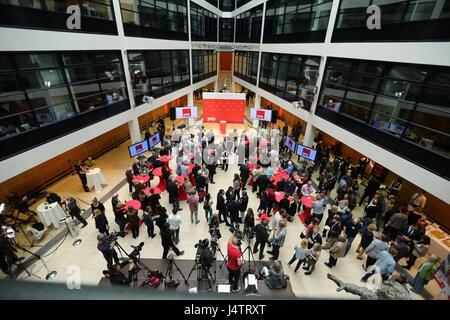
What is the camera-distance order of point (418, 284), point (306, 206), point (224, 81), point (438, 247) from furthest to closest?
point (224, 81) → point (306, 206) → point (438, 247) → point (418, 284)

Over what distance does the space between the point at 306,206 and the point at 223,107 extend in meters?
10.8

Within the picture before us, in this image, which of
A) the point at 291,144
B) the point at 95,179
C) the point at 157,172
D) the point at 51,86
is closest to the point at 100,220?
the point at 157,172

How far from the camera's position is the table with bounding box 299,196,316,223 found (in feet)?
29.2

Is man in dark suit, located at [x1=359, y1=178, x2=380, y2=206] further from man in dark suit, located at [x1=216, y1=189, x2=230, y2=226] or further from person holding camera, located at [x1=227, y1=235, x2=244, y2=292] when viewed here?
person holding camera, located at [x1=227, y1=235, x2=244, y2=292]

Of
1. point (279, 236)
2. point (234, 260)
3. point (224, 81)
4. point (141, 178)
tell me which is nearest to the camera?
point (234, 260)

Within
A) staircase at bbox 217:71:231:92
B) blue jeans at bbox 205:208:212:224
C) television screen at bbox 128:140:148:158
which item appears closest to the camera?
blue jeans at bbox 205:208:212:224

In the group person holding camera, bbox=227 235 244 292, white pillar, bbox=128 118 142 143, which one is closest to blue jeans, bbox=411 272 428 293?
person holding camera, bbox=227 235 244 292

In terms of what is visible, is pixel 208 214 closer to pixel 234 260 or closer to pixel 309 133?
pixel 234 260

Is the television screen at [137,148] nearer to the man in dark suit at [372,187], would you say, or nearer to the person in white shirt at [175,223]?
the person in white shirt at [175,223]

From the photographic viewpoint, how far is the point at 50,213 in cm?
851

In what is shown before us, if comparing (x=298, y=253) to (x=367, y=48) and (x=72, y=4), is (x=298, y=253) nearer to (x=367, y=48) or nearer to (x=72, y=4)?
(x=367, y=48)

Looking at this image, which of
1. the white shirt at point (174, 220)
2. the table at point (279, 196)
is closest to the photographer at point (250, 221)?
the table at point (279, 196)

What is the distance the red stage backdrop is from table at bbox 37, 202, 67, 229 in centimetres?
1136

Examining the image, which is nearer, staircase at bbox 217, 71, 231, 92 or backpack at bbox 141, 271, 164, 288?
backpack at bbox 141, 271, 164, 288
